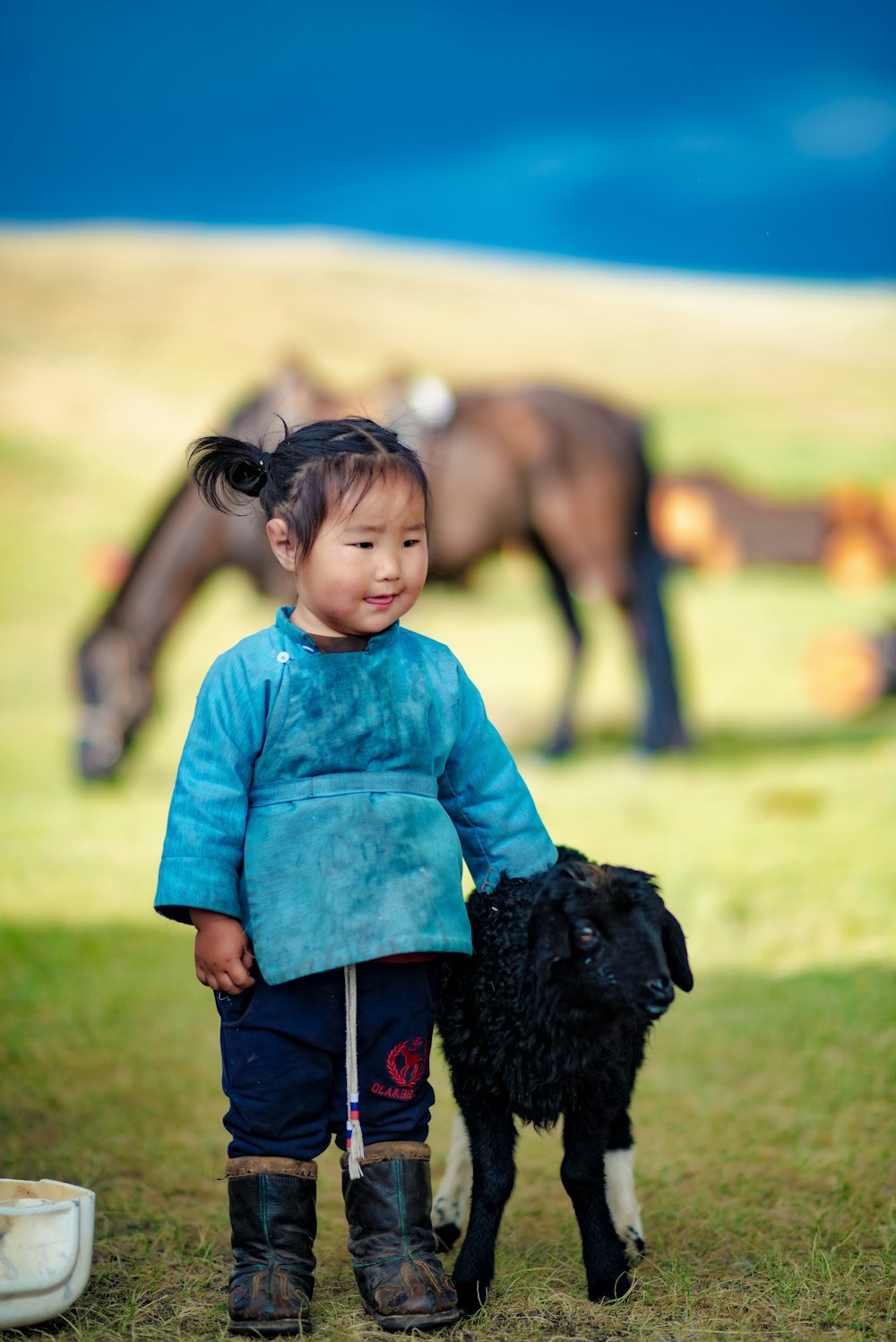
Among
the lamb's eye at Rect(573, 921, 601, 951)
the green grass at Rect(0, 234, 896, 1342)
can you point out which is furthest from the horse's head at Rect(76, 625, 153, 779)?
the lamb's eye at Rect(573, 921, 601, 951)

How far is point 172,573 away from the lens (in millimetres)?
7828

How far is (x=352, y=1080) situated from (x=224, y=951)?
12.2 inches

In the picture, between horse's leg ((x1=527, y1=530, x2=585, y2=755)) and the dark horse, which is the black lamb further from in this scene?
horse's leg ((x1=527, y1=530, x2=585, y2=755))

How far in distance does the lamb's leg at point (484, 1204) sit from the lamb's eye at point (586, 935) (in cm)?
37

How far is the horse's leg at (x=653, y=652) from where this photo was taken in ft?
26.3

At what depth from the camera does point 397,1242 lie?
7.30 feet

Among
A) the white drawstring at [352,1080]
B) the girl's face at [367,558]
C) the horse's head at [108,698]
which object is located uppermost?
the horse's head at [108,698]

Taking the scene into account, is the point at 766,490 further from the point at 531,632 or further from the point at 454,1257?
the point at 454,1257

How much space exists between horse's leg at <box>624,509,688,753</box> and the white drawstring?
5908mm

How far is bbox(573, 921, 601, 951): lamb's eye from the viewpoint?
2.13 m

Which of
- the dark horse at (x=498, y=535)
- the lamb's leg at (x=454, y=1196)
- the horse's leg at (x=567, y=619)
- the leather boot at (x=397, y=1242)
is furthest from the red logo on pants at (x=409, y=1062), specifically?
the horse's leg at (x=567, y=619)

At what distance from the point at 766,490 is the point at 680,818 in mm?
3947

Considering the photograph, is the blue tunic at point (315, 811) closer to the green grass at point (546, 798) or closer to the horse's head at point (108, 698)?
the green grass at point (546, 798)

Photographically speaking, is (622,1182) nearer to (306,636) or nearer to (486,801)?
(486,801)
